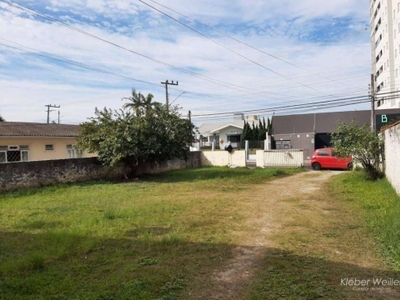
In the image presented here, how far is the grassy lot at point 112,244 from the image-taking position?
3.77m

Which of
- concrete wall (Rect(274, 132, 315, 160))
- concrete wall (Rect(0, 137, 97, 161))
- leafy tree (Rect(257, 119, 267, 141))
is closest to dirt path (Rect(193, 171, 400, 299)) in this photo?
concrete wall (Rect(0, 137, 97, 161))

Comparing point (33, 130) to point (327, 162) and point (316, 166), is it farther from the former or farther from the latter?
point (327, 162)

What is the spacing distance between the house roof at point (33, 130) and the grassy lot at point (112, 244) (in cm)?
1027

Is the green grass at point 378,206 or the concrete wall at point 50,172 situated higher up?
the concrete wall at point 50,172

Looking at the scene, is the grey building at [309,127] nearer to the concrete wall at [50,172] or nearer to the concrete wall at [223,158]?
the concrete wall at [223,158]

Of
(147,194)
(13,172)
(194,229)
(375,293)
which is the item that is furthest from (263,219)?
(13,172)

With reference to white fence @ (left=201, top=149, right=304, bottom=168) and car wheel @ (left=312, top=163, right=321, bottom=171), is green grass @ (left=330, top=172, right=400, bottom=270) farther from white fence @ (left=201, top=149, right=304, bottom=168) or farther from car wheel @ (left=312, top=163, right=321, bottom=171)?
white fence @ (left=201, top=149, right=304, bottom=168)

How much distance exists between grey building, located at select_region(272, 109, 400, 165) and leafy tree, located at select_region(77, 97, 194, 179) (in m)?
16.1

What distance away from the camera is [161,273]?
163 inches

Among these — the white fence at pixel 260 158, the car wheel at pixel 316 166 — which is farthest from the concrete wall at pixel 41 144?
the car wheel at pixel 316 166

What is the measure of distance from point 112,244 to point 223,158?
17.8 meters

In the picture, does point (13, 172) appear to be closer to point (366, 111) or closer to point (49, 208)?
point (49, 208)

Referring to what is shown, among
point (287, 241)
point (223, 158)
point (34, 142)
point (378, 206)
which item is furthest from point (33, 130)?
point (378, 206)

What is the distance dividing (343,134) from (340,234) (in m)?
8.09
